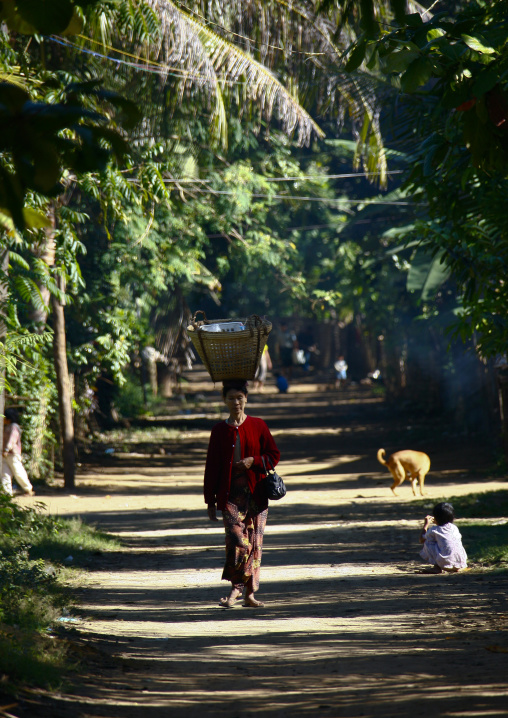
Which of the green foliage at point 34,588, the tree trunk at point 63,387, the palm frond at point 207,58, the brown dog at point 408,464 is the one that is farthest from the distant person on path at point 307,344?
the green foliage at point 34,588

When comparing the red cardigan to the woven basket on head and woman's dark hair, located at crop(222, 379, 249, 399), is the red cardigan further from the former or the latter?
the woven basket on head

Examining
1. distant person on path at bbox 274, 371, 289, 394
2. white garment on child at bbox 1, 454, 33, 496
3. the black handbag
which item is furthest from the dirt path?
distant person on path at bbox 274, 371, 289, 394

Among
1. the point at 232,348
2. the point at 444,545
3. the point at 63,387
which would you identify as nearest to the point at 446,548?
the point at 444,545

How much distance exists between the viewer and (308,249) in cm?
3703

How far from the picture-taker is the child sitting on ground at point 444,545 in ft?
24.7

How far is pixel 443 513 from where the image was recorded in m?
7.51

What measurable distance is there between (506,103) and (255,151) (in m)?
16.4

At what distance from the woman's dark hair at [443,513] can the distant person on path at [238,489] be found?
1.85 meters

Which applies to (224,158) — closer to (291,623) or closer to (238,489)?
(238,489)

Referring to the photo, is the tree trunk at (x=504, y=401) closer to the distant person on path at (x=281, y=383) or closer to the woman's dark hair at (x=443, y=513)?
the woman's dark hair at (x=443, y=513)

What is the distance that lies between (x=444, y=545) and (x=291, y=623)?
2147mm

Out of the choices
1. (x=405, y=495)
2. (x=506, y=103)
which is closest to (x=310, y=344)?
(x=405, y=495)

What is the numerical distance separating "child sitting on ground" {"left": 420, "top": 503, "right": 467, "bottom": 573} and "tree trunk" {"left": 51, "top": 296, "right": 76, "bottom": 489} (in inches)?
297

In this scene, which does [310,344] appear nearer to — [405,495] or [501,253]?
[405,495]
